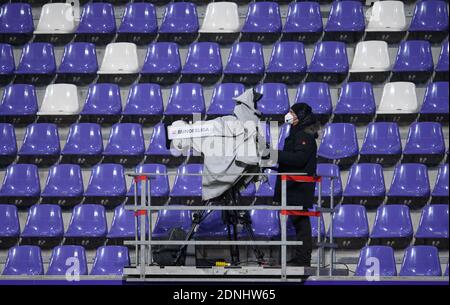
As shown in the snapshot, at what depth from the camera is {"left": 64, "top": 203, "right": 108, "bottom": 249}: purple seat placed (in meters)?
9.10

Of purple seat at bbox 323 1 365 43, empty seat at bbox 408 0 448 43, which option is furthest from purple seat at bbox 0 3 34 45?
empty seat at bbox 408 0 448 43

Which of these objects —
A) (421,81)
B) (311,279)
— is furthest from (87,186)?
(421,81)

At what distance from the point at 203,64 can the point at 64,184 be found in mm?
1763

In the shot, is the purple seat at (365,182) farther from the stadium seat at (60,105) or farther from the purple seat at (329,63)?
the stadium seat at (60,105)

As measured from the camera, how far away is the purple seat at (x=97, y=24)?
1053 centimetres

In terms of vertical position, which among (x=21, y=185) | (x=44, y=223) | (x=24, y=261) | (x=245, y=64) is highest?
(x=245, y=64)

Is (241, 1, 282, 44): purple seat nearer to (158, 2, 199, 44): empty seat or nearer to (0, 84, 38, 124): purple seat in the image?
(158, 2, 199, 44): empty seat

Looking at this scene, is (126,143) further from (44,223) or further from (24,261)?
(24,261)

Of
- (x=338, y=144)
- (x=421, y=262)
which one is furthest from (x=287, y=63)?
(x=421, y=262)

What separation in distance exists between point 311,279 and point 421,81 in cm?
331

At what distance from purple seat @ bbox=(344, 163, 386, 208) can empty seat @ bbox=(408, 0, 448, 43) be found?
5.66ft

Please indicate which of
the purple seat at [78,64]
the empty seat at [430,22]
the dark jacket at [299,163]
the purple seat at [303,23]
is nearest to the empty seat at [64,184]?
the purple seat at [78,64]

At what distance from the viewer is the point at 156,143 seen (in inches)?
377

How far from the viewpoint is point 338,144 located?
947 centimetres
